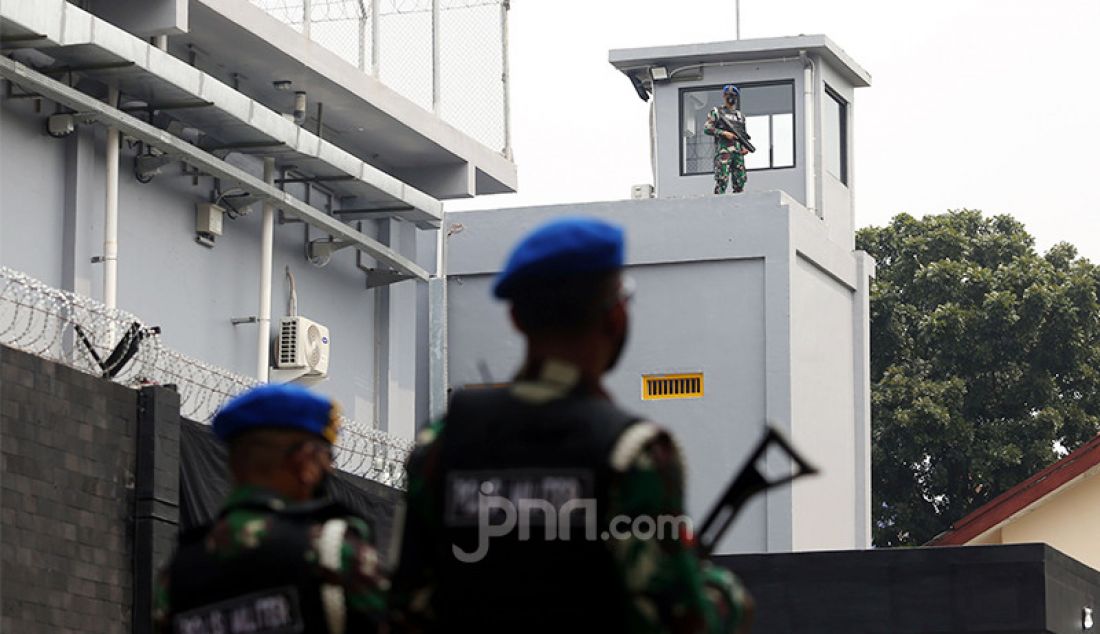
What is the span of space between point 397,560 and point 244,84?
674 inches

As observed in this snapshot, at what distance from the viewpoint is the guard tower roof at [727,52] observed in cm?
3259

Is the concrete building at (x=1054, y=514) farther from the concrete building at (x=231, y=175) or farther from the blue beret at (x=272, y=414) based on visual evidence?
the blue beret at (x=272, y=414)

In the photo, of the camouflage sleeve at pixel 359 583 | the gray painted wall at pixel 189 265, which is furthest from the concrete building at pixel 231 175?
the camouflage sleeve at pixel 359 583

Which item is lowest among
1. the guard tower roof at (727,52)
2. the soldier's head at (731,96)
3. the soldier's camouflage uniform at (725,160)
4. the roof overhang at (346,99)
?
the roof overhang at (346,99)

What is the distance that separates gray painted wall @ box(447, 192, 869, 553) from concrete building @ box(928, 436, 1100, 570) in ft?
10.9

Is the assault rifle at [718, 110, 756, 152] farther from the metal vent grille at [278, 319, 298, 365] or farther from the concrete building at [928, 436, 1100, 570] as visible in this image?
the metal vent grille at [278, 319, 298, 365]

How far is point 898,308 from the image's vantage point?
46875 millimetres

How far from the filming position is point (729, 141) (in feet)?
105

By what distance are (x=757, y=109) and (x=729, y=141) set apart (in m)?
1.09

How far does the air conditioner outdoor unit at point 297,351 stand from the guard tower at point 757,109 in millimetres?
11670

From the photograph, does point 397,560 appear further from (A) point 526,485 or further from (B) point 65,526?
(B) point 65,526

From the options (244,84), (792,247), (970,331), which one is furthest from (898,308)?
(244,84)

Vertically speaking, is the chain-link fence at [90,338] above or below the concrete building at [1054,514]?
below

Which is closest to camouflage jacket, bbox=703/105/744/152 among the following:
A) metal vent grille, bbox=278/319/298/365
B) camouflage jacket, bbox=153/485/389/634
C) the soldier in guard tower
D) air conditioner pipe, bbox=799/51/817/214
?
the soldier in guard tower
